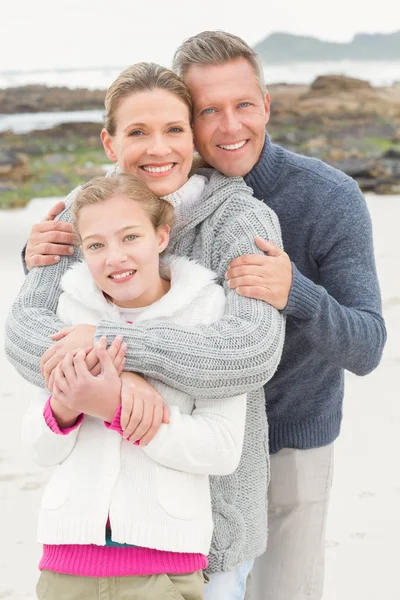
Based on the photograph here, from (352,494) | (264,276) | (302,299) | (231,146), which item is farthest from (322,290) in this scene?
(352,494)

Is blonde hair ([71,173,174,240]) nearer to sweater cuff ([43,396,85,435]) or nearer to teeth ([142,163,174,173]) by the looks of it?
teeth ([142,163,174,173])

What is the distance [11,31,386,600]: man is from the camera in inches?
69.1

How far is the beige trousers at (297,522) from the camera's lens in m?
1.94

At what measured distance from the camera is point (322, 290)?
164 centimetres

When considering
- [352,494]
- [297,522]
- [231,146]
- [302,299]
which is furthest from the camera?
[352,494]

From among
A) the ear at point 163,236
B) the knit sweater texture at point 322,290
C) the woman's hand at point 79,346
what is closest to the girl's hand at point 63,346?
the woman's hand at point 79,346

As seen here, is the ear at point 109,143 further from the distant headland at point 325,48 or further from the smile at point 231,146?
the distant headland at point 325,48

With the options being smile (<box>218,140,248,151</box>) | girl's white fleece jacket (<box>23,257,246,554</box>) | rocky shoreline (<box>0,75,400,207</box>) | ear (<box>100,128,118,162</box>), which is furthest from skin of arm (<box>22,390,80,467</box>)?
rocky shoreline (<box>0,75,400,207</box>)

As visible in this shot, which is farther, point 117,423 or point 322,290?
point 322,290

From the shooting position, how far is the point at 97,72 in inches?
390

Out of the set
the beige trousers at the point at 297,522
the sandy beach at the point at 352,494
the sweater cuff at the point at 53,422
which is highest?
the sweater cuff at the point at 53,422

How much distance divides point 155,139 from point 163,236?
0.69 feet

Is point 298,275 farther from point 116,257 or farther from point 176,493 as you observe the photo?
point 176,493

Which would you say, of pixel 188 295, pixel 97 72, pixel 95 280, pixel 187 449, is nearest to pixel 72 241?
pixel 95 280
